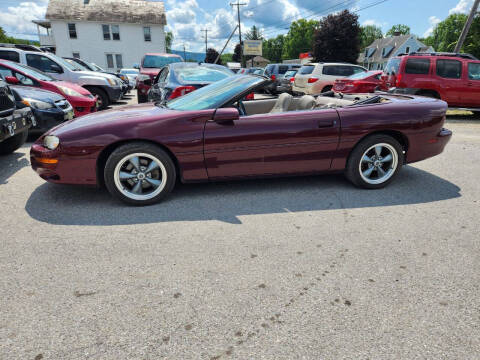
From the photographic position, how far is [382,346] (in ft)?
5.66

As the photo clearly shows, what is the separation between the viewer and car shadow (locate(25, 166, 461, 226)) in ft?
10.5

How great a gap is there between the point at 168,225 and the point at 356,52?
5120cm

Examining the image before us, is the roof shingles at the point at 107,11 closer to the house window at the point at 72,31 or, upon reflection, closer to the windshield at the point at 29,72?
the house window at the point at 72,31

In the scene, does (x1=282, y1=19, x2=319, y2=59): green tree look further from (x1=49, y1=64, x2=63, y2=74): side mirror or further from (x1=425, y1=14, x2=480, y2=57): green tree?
(x1=49, y1=64, x2=63, y2=74): side mirror

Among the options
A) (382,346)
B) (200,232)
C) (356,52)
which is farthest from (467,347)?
(356,52)

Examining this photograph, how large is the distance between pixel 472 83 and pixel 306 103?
26.4 ft

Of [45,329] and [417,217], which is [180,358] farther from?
[417,217]

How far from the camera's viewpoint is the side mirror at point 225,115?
3.32 m

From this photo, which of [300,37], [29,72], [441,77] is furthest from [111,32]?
[300,37]

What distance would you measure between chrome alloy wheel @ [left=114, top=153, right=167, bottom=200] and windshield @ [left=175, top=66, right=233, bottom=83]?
11.2ft

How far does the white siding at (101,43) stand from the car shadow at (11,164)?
3594 cm

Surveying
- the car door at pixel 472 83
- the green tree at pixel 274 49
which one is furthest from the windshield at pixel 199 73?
the green tree at pixel 274 49

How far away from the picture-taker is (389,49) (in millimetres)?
68312

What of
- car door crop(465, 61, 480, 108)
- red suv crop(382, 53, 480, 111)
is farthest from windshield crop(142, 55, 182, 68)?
car door crop(465, 61, 480, 108)
